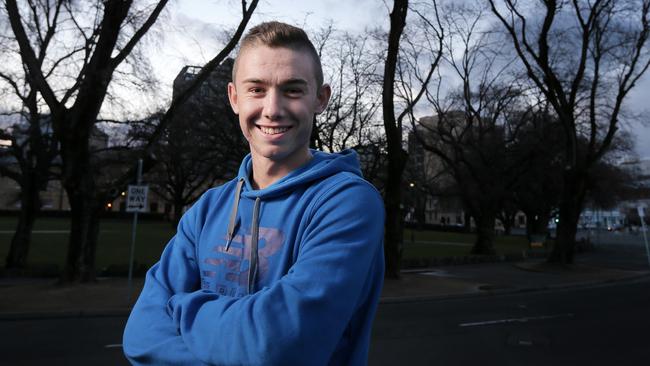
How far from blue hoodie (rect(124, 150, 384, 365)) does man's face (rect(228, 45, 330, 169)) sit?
10cm

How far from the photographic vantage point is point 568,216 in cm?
2286

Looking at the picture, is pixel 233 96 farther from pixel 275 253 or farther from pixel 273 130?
pixel 275 253

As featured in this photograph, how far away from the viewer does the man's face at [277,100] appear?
1433mm

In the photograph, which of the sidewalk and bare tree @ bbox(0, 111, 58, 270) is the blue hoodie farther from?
bare tree @ bbox(0, 111, 58, 270)

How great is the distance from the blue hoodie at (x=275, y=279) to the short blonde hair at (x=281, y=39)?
1.02 ft

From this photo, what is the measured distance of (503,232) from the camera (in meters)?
73.4

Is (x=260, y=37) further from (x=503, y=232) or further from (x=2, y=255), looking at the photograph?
(x=503, y=232)

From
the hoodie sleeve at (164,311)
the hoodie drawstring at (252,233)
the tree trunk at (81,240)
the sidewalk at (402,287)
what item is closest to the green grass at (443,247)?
the sidewalk at (402,287)

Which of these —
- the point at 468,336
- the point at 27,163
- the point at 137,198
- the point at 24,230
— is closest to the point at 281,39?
the point at 468,336

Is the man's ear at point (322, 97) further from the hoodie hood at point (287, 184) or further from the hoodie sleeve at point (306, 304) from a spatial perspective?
the hoodie sleeve at point (306, 304)

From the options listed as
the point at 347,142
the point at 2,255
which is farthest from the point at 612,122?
the point at 2,255

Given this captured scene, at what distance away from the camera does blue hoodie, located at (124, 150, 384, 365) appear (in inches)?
45.1

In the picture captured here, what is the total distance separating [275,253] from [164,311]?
385 mm

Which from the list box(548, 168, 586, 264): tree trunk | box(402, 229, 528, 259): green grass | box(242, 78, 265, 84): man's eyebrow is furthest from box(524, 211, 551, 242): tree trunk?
box(242, 78, 265, 84): man's eyebrow
